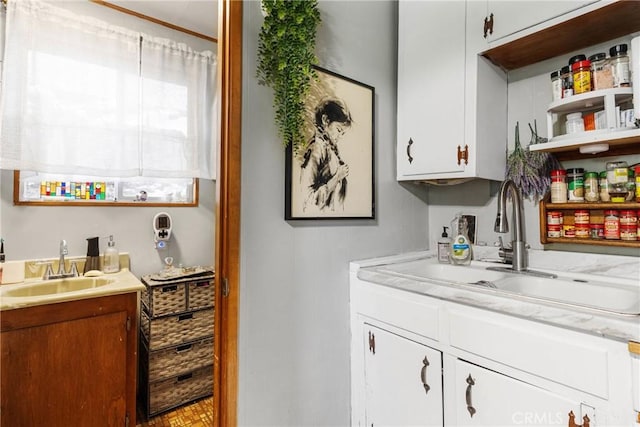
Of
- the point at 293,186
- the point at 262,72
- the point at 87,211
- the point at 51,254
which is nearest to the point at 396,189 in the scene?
the point at 293,186

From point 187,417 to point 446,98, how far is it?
244cm

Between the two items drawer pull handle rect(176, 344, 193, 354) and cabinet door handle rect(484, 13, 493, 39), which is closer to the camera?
cabinet door handle rect(484, 13, 493, 39)

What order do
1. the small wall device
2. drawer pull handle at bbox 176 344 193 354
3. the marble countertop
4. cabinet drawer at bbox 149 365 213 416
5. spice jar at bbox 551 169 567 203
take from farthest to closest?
the small wall device
drawer pull handle at bbox 176 344 193 354
cabinet drawer at bbox 149 365 213 416
spice jar at bbox 551 169 567 203
the marble countertop

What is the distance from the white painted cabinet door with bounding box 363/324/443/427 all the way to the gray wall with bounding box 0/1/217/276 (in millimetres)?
1732

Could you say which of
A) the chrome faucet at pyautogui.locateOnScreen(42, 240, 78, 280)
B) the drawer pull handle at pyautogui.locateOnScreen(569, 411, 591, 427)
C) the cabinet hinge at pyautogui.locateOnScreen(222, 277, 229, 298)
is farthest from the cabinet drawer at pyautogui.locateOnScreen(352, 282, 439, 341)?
the chrome faucet at pyautogui.locateOnScreen(42, 240, 78, 280)

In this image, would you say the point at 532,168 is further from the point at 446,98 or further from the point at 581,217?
the point at 446,98

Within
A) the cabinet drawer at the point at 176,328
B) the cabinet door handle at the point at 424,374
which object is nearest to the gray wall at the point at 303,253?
the cabinet door handle at the point at 424,374

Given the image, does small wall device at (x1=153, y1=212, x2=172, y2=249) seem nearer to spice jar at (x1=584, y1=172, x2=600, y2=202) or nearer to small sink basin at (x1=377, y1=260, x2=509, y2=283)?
small sink basin at (x1=377, y1=260, x2=509, y2=283)

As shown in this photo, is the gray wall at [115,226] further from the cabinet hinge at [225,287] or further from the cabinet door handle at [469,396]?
the cabinet door handle at [469,396]

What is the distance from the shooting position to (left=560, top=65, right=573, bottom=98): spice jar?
4.29 ft

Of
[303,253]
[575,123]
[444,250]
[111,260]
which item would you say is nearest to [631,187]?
[575,123]

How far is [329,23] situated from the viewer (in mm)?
1487

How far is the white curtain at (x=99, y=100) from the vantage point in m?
1.85

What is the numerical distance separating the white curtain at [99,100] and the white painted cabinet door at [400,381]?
1879 mm
